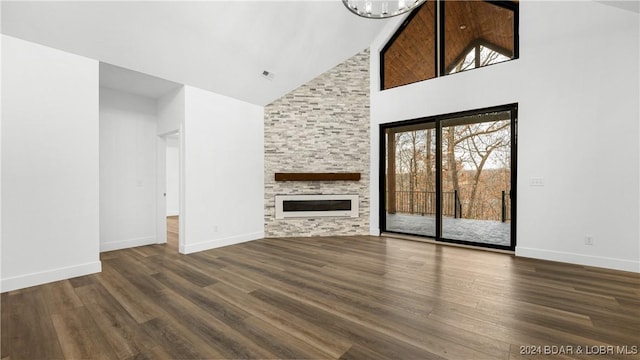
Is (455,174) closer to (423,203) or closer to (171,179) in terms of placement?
(423,203)

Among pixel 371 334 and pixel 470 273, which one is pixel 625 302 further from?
pixel 371 334

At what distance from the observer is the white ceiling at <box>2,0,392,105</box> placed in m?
2.84

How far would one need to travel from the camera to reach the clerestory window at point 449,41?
4293mm

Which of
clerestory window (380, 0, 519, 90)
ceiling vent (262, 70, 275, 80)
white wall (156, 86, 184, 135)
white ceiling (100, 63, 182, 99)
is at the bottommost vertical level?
white wall (156, 86, 184, 135)

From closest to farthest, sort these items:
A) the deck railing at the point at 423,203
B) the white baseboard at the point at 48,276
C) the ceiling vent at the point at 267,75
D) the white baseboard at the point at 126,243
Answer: the white baseboard at the point at 48,276 < the white baseboard at the point at 126,243 < the ceiling vent at the point at 267,75 < the deck railing at the point at 423,203

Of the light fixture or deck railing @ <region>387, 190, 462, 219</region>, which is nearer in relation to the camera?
the light fixture

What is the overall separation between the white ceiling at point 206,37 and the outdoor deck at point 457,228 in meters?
3.73

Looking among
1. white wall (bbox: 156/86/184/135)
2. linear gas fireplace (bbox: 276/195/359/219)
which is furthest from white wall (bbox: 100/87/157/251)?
linear gas fireplace (bbox: 276/195/359/219)

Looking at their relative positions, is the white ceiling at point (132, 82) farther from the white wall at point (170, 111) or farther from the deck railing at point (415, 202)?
the deck railing at point (415, 202)

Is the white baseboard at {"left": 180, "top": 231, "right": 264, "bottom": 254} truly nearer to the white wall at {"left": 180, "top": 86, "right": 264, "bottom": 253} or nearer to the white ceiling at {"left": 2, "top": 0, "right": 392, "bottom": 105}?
the white wall at {"left": 180, "top": 86, "right": 264, "bottom": 253}

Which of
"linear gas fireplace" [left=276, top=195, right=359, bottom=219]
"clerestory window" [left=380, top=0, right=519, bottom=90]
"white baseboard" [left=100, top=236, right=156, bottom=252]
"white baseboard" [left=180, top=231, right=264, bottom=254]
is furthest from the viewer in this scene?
"linear gas fireplace" [left=276, top=195, right=359, bottom=219]

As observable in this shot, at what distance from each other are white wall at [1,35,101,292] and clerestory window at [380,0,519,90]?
5082 mm

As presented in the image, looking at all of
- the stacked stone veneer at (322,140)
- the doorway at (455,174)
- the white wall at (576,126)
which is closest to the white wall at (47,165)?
the stacked stone veneer at (322,140)

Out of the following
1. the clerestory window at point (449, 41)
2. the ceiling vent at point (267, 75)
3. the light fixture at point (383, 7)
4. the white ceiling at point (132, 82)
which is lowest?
the white ceiling at point (132, 82)
